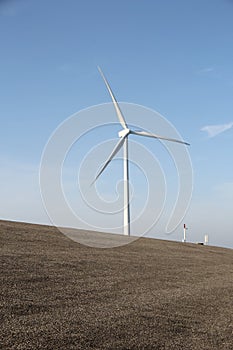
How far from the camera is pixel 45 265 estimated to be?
13352 mm

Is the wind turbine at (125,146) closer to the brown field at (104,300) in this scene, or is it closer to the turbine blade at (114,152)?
the turbine blade at (114,152)

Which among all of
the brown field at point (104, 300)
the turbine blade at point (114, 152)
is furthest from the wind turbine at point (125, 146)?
the brown field at point (104, 300)

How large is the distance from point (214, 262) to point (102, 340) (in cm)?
1431

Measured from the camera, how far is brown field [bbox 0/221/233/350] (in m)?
7.86

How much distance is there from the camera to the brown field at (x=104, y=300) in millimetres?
7859

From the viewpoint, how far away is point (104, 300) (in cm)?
1045

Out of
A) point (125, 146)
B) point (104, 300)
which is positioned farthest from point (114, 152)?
point (104, 300)

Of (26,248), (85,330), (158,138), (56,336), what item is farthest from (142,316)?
(158,138)

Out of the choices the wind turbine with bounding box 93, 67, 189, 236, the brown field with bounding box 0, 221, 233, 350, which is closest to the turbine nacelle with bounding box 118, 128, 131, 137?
the wind turbine with bounding box 93, 67, 189, 236

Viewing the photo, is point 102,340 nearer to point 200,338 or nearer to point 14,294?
point 200,338

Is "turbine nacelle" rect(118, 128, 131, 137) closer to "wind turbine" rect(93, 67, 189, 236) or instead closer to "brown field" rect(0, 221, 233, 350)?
"wind turbine" rect(93, 67, 189, 236)

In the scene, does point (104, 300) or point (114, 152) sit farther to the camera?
point (114, 152)

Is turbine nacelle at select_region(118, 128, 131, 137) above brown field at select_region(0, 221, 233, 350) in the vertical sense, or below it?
above

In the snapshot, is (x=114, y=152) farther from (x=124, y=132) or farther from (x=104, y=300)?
(x=104, y=300)
